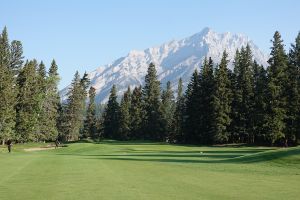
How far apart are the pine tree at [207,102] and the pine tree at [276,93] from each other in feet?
45.1

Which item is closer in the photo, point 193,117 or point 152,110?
point 193,117

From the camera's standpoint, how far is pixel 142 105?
12631 cm

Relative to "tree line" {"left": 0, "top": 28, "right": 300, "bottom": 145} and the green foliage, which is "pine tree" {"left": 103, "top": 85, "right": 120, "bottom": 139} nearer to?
"tree line" {"left": 0, "top": 28, "right": 300, "bottom": 145}

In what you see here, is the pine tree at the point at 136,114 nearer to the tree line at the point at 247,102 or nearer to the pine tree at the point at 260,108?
the tree line at the point at 247,102

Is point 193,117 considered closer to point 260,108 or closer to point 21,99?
point 260,108

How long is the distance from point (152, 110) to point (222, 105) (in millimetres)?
41307

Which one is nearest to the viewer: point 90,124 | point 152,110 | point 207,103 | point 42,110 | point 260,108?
point 260,108

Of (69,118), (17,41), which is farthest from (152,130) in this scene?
(17,41)

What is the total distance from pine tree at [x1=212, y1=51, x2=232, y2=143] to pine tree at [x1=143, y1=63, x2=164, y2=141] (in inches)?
1439

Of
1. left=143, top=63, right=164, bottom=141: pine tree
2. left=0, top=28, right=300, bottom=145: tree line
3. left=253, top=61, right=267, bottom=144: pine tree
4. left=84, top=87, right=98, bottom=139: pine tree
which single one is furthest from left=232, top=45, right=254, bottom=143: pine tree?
left=84, top=87, right=98, bottom=139: pine tree

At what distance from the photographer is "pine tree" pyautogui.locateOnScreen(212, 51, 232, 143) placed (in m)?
80.6

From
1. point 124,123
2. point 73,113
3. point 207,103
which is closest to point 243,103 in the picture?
point 207,103

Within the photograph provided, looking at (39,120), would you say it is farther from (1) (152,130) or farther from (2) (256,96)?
(2) (256,96)

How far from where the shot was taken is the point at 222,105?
82625 millimetres
